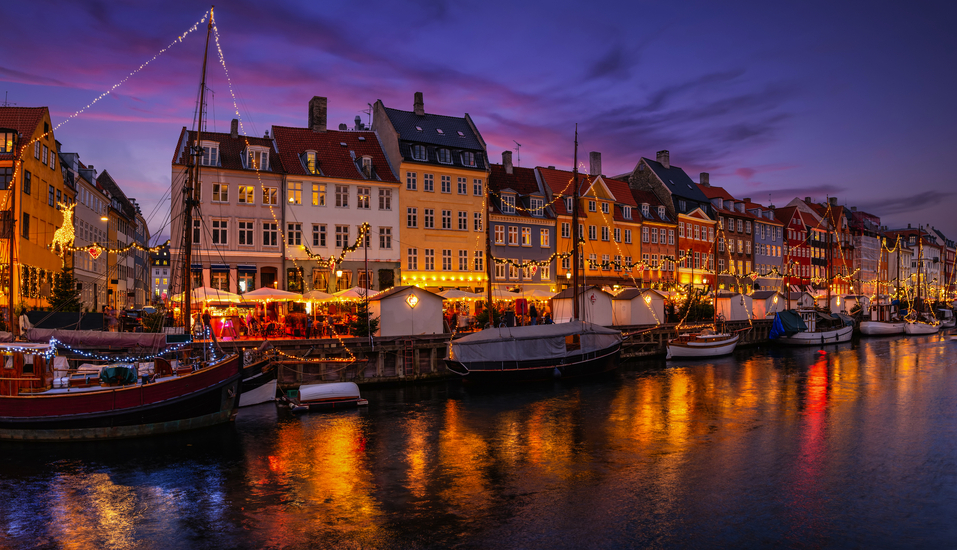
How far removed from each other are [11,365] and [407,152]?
35.9 metres

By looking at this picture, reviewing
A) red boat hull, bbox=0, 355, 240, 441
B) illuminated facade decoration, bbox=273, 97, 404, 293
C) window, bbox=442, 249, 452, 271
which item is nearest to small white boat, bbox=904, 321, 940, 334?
window, bbox=442, 249, 452, 271

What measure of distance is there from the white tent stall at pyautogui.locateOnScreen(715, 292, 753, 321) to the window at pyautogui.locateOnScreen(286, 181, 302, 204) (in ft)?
122

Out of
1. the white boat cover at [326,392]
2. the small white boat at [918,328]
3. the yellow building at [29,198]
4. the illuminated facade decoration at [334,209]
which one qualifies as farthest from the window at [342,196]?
the small white boat at [918,328]

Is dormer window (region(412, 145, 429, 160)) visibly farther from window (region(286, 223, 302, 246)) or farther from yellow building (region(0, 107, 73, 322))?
yellow building (region(0, 107, 73, 322))

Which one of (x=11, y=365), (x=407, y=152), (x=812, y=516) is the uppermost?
(x=407, y=152)

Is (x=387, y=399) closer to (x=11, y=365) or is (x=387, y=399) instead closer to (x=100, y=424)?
(x=100, y=424)

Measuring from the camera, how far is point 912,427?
25734mm

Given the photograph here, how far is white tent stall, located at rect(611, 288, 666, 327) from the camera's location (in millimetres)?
52375

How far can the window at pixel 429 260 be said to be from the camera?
183ft

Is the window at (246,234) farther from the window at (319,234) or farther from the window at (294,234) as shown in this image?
the window at (319,234)

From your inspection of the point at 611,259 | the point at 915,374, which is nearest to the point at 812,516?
Answer: the point at 915,374

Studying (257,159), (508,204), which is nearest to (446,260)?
(508,204)

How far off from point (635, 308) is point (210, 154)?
3225 cm

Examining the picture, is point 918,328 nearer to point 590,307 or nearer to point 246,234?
point 590,307
